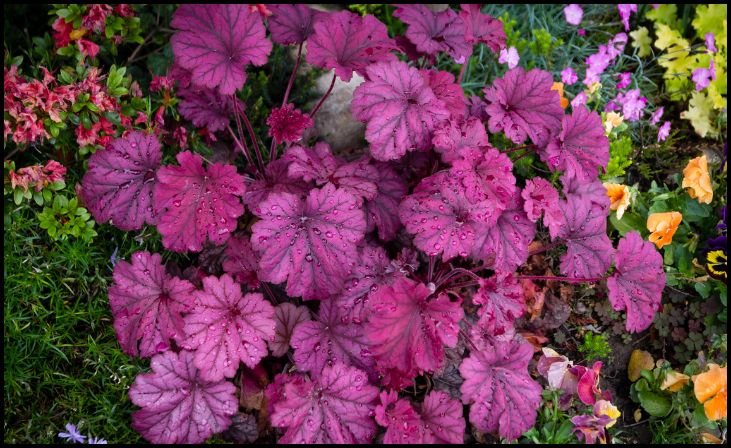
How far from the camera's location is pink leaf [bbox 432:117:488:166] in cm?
208

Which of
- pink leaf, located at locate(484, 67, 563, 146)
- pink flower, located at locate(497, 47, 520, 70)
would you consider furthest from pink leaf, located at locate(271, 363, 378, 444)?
pink flower, located at locate(497, 47, 520, 70)

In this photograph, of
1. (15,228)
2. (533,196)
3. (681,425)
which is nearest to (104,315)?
(15,228)

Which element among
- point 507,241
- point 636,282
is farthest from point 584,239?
point 507,241

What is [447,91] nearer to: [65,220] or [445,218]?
[445,218]

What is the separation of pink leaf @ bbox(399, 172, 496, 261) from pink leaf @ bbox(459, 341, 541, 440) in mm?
410

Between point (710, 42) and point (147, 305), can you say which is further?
point (710, 42)

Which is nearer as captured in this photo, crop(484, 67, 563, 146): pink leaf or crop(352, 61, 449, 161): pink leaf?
crop(352, 61, 449, 161): pink leaf

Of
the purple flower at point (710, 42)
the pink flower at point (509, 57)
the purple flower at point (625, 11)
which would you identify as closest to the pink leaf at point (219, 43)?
the pink flower at point (509, 57)

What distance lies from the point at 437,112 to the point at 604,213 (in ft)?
2.81

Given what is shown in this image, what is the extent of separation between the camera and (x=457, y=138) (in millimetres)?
2174

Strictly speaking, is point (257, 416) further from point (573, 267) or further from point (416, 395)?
point (573, 267)

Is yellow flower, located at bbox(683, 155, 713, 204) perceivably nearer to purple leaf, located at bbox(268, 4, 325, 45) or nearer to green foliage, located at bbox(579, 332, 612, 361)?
green foliage, located at bbox(579, 332, 612, 361)

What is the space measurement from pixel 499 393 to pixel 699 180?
57.4 inches

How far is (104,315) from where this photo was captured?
94.0 inches
